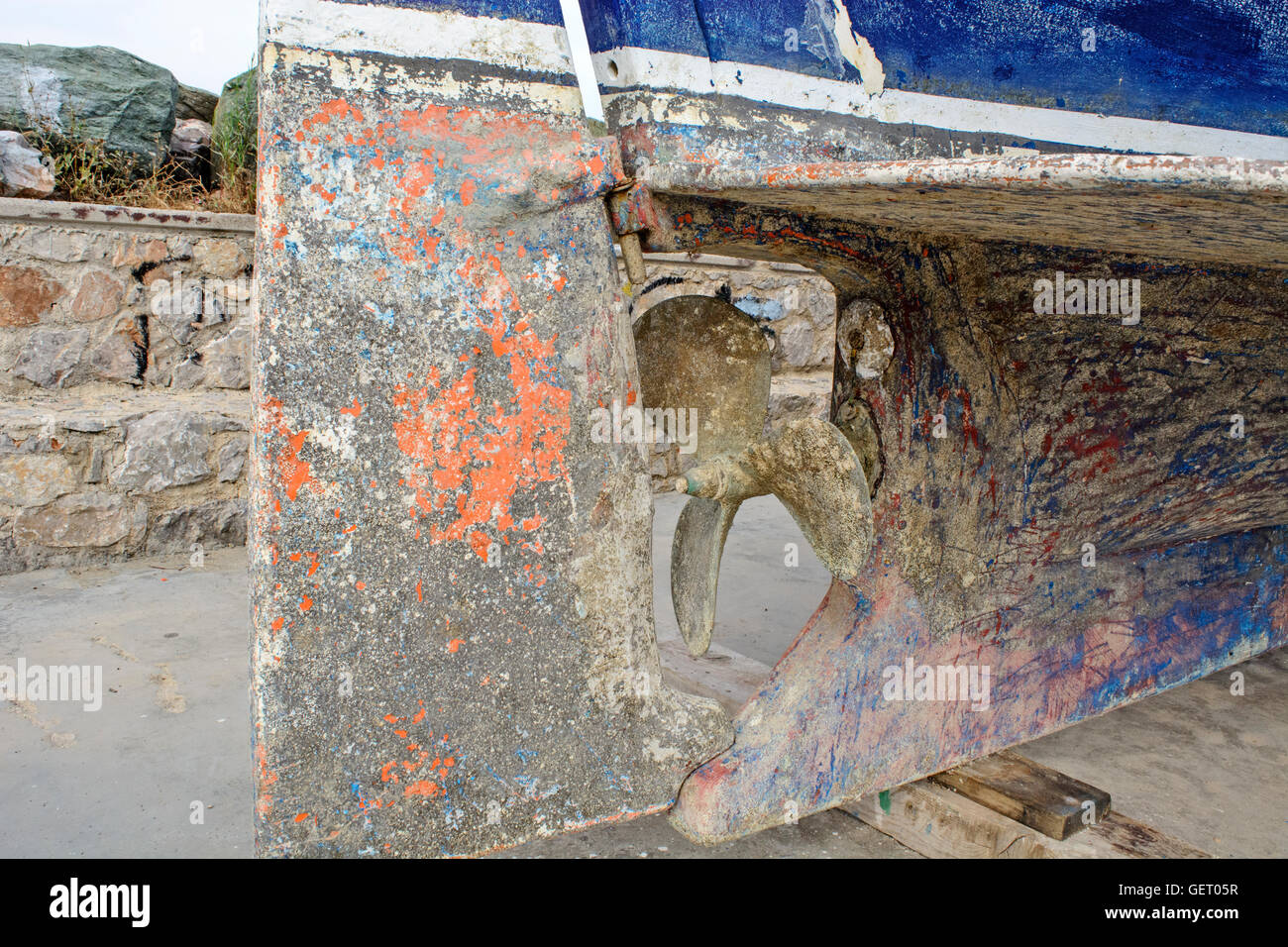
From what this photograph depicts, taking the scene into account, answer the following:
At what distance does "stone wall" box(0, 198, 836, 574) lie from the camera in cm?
343

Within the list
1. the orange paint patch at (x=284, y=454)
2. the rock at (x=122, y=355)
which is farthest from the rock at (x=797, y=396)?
the orange paint patch at (x=284, y=454)

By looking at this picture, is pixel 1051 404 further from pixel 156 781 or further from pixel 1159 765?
pixel 156 781

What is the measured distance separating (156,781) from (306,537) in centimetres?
109

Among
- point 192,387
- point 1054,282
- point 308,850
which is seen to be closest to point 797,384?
point 192,387

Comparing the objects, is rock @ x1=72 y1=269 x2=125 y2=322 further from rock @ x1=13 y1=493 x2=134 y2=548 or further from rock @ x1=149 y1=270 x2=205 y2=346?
rock @ x1=13 y1=493 x2=134 y2=548

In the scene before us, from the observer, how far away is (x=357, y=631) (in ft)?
4.57

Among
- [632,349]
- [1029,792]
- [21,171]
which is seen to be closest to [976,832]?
[1029,792]

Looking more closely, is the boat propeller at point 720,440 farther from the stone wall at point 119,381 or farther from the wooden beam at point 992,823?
the stone wall at point 119,381

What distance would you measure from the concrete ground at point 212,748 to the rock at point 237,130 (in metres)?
1.92

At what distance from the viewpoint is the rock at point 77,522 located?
11.3ft

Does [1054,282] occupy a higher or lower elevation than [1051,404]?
higher

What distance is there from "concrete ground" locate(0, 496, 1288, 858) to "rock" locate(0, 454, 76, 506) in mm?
281

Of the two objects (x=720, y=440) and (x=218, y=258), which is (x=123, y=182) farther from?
(x=720, y=440)

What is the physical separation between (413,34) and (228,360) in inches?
110
